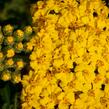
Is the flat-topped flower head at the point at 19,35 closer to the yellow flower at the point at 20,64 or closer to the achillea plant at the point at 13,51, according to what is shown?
the achillea plant at the point at 13,51

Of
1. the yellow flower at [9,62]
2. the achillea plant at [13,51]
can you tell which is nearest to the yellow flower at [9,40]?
the achillea plant at [13,51]

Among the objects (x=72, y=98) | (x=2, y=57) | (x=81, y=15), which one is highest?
(x=81, y=15)

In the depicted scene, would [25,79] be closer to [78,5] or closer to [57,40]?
[57,40]

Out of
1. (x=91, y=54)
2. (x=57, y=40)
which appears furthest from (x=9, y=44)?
(x=91, y=54)

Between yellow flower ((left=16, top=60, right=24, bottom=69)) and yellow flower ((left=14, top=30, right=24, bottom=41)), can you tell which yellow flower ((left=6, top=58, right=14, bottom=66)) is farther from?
yellow flower ((left=14, top=30, right=24, bottom=41))

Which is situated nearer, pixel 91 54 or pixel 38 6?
pixel 91 54

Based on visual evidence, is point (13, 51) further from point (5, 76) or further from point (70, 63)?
point (70, 63)

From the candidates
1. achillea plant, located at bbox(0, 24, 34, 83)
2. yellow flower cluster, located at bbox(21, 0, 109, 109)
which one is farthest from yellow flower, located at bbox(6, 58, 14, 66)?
yellow flower cluster, located at bbox(21, 0, 109, 109)

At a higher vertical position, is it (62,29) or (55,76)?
(62,29)
